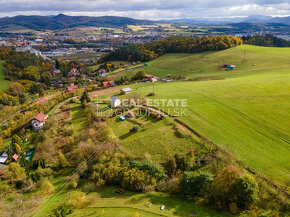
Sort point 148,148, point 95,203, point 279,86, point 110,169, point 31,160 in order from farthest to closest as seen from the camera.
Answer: point 279,86 < point 31,160 < point 148,148 < point 110,169 < point 95,203

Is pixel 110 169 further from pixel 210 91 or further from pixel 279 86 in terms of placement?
pixel 279 86

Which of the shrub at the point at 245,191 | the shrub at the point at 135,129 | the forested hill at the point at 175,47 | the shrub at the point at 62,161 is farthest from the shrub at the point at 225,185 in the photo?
the forested hill at the point at 175,47

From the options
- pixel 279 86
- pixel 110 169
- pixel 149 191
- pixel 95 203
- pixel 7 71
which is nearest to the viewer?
pixel 95 203

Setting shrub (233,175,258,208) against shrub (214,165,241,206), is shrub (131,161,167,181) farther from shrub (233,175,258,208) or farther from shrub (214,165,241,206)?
shrub (233,175,258,208)

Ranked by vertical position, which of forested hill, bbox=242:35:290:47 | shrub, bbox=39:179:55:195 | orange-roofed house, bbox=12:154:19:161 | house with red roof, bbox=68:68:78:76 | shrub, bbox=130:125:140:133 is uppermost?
forested hill, bbox=242:35:290:47

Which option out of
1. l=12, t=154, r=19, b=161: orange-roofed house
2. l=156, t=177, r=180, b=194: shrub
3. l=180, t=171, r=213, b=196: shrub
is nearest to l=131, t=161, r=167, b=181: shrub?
l=156, t=177, r=180, b=194: shrub

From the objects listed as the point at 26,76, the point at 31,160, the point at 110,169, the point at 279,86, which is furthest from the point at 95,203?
the point at 26,76
